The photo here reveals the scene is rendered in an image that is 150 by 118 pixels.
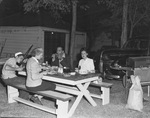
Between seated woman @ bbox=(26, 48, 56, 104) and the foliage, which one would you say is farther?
the foliage

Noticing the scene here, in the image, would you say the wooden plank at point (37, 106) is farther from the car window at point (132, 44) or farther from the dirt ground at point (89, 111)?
the car window at point (132, 44)

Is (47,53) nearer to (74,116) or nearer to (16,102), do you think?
(16,102)

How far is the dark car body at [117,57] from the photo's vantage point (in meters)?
7.06

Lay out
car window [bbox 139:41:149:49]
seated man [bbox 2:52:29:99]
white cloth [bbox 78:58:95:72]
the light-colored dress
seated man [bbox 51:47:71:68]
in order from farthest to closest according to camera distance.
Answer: car window [bbox 139:41:149:49] < seated man [bbox 51:47:71:68] < white cloth [bbox 78:58:95:72] < seated man [bbox 2:52:29:99] < the light-colored dress

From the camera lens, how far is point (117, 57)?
7434 millimetres

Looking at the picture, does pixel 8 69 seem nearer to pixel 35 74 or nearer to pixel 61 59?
pixel 35 74

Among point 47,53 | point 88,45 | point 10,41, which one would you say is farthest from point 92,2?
point 10,41

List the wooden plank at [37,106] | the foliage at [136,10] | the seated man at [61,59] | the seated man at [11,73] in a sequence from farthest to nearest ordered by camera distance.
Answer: the foliage at [136,10]
the seated man at [61,59]
the seated man at [11,73]
the wooden plank at [37,106]

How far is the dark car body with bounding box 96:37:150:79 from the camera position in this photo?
706 centimetres

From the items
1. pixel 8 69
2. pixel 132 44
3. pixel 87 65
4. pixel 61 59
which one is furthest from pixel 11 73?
pixel 132 44

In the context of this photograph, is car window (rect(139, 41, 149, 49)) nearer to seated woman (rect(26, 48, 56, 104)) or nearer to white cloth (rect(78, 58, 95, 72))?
white cloth (rect(78, 58, 95, 72))

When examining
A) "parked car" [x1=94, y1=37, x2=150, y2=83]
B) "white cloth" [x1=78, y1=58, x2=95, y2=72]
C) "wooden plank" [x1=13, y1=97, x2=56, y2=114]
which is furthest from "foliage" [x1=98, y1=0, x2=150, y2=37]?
"wooden plank" [x1=13, y1=97, x2=56, y2=114]

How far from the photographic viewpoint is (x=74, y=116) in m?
4.41

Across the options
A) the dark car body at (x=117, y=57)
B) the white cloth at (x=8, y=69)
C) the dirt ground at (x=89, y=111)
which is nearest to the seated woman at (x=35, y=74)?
the dirt ground at (x=89, y=111)
